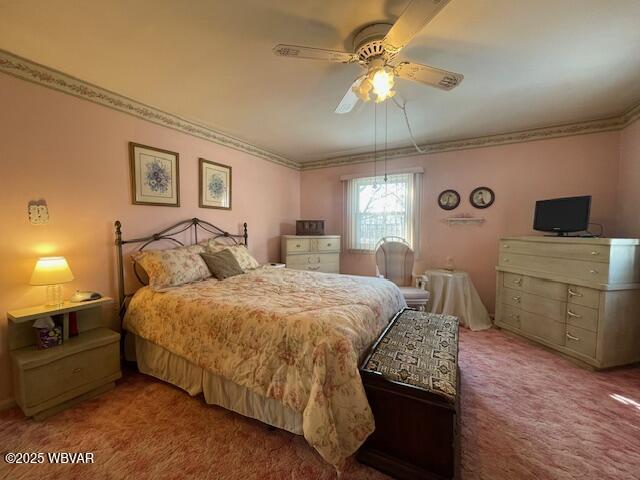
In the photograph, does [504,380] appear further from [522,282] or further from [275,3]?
[275,3]

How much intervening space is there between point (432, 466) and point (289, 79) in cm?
283

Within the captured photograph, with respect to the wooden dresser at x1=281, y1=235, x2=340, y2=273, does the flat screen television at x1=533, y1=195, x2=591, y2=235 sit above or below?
above

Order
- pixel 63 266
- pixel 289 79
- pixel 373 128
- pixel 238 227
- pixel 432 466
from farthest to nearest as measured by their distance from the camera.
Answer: pixel 238 227 → pixel 373 128 → pixel 289 79 → pixel 63 266 → pixel 432 466

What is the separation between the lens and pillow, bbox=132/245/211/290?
2.41 m

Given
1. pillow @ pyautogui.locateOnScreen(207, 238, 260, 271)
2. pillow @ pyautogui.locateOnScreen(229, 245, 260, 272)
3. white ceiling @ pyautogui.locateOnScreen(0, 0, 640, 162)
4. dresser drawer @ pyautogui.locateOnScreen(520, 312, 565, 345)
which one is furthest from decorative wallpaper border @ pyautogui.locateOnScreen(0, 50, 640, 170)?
dresser drawer @ pyautogui.locateOnScreen(520, 312, 565, 345)

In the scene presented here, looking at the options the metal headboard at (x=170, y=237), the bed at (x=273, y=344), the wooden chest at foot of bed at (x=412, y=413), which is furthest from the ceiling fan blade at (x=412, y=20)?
the metal headboard at (x=170, y=237)

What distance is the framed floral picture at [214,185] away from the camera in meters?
3.37

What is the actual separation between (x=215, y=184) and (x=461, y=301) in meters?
3.65

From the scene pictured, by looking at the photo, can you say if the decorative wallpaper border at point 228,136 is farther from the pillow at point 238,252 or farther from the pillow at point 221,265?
the pillow at point 221,265

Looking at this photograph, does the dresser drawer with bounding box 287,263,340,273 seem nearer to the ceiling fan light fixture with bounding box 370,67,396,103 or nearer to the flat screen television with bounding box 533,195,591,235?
the flat screen television with bounding box 533,195,591,235

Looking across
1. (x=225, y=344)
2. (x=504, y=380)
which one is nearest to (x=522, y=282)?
(x=504, y=380)

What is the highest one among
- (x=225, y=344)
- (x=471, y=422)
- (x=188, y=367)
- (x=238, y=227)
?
(x=238, y=227)

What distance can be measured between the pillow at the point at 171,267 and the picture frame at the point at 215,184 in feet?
2.93

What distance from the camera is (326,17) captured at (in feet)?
5.15
